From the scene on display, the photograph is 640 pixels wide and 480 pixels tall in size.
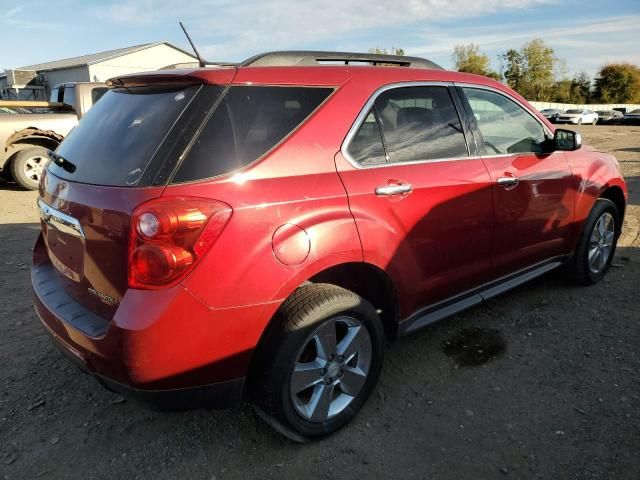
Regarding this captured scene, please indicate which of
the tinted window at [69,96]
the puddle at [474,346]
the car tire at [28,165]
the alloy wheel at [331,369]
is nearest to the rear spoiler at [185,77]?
the alloy wheel at [331,369]

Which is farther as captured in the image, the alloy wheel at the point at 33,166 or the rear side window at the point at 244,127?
the alloy wheel at the point at 33,166

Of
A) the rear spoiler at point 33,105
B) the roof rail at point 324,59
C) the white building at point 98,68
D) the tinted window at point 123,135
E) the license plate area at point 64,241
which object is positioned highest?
the white building at point 98,68

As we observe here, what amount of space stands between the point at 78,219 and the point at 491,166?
2347 millimetres

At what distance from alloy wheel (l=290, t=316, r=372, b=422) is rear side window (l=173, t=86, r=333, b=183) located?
0.85 metres

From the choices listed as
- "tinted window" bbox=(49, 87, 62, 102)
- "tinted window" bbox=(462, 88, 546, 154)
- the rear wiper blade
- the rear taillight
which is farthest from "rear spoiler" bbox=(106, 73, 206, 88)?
"tinted window" bbox=(49, 87, 62, 102)

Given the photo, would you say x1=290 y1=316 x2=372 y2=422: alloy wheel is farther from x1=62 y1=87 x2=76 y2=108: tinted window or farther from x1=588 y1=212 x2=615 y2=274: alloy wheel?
x1=62 y1=87 x2=76 y2=108: tinted window

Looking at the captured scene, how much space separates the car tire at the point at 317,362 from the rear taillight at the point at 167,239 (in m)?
0.50

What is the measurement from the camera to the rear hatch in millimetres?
1966

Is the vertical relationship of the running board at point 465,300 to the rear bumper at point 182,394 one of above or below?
below

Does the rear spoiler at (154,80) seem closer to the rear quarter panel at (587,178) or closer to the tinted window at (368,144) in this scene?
the tinted window at (368,144)

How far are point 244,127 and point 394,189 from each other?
822 millimetres

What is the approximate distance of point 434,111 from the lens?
2932 millimetres

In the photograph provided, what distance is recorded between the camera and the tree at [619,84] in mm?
56531

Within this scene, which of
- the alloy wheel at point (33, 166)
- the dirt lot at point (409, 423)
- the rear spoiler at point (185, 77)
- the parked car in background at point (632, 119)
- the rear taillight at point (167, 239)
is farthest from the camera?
the parked car in background at point (632, 119)
